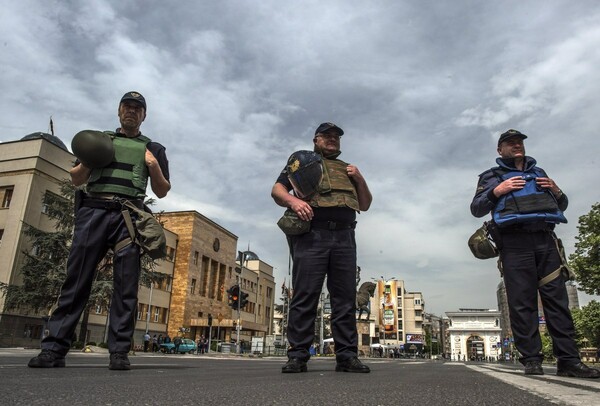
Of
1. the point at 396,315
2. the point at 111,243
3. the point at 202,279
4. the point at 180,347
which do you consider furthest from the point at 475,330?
the point at 111,243

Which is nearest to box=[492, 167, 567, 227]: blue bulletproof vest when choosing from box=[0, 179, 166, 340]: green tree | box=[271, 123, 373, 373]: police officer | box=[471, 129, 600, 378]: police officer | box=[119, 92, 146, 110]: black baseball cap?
box=[471, 129, 600, 378]: police officer

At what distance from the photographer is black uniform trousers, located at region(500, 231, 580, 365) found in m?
3.56

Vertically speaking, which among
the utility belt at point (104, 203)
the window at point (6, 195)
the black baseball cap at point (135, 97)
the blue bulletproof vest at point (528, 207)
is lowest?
the utility belt at point (104, 203)

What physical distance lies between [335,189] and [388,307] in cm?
11463

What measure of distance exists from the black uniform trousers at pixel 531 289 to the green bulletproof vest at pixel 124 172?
2.93m

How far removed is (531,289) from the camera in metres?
3.63

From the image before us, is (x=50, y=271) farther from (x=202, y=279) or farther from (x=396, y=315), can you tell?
(x=396, y=315)

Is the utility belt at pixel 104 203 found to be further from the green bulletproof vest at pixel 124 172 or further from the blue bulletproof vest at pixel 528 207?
the blue bulletproof vest at pixel 528 207

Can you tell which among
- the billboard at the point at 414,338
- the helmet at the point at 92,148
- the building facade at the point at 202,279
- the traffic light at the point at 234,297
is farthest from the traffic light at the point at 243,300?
the billboard at the point at 414,338

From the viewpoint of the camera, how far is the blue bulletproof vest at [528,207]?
363 centimetres

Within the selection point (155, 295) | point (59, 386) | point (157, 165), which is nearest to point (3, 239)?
point (155, 295)

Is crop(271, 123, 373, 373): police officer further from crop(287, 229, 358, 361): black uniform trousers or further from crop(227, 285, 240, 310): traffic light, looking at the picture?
crop(227, 285, 240, 310): traffic light

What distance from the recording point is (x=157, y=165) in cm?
355

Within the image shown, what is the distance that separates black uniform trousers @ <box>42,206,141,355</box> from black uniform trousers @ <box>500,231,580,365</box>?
9.54 feet
